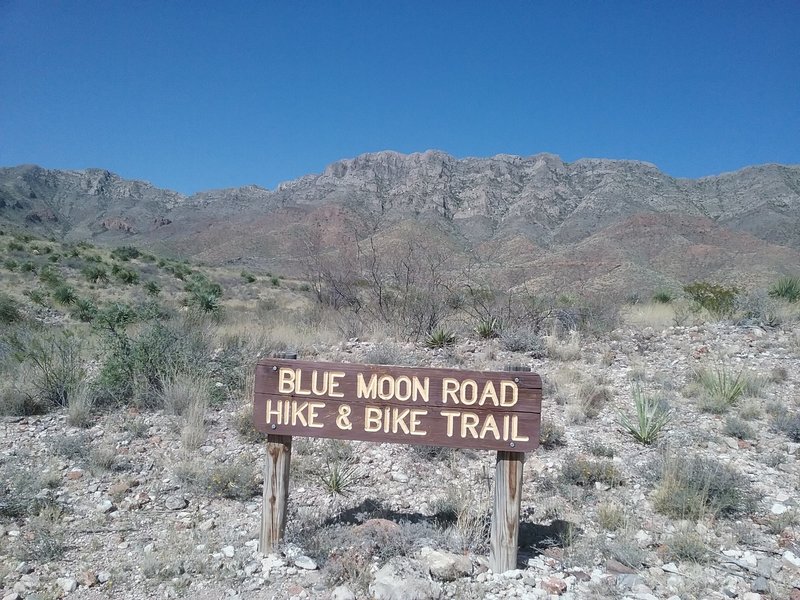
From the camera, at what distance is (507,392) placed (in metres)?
3.93

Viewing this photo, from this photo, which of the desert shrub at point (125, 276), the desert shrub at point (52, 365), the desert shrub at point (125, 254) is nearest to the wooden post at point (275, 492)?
the desert shrub at point (52, 365)

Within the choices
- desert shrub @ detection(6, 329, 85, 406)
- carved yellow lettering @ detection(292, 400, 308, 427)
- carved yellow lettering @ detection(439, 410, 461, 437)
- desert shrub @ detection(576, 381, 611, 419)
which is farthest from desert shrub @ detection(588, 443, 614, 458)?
desert shrub @ detection(6, 329, 85, 406)

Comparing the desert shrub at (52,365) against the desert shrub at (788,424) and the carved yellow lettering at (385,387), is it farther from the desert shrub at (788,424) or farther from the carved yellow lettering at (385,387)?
the desert shrub at (788,424)

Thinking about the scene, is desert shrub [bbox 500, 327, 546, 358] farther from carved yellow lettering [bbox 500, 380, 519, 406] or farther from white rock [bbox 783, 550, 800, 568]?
carved yellow lettering [bbox 500, 380, 519, 406]

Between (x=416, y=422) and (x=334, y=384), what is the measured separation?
0.64m

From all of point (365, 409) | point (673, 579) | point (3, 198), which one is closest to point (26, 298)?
point (365, 409)

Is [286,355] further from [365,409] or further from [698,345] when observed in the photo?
[698,345]

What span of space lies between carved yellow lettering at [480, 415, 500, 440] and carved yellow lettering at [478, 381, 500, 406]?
0.10 meters

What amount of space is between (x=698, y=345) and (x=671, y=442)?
13.6 ft

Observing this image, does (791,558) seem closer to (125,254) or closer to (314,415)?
(314,415)

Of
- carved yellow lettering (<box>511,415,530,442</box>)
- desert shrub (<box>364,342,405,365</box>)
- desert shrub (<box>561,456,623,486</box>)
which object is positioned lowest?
desert shrub (<box>561,456,623,486</box>)

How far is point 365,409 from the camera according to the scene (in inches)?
159

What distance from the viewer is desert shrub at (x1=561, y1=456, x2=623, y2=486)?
17.3 feet

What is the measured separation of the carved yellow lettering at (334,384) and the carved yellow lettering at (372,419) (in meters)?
0.22
